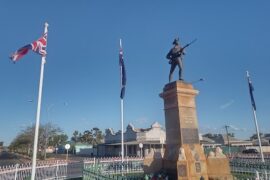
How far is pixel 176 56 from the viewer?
1298cm

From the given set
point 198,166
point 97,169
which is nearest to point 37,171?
point 97,169

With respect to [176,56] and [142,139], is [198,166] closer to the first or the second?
[176,56]

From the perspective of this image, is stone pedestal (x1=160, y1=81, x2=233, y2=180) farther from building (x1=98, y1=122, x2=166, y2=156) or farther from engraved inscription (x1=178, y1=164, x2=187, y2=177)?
building (x1=98, y1=122, x2=166, y2=156)

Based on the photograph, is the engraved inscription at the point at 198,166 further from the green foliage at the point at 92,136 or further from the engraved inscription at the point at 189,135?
the green foliage at the point at 92,136

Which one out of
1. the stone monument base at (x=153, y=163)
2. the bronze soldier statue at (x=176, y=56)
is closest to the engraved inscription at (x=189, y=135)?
the stone monument base at (x=153, y=163)

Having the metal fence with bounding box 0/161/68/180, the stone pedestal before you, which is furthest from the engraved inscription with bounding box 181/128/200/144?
the metal fence with bounding box 0/161/68/180

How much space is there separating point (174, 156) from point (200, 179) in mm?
1433

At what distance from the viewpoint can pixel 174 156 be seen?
11023 mm

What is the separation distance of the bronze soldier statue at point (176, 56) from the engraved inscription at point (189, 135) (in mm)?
2847

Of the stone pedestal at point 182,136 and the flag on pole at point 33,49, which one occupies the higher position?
the flag on pole at point 33,49

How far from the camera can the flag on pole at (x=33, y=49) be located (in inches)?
421

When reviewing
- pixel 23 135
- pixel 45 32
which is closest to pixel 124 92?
pixel 45 32

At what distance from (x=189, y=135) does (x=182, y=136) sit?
0.43 metres

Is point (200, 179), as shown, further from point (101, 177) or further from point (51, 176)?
point (51, 176)
